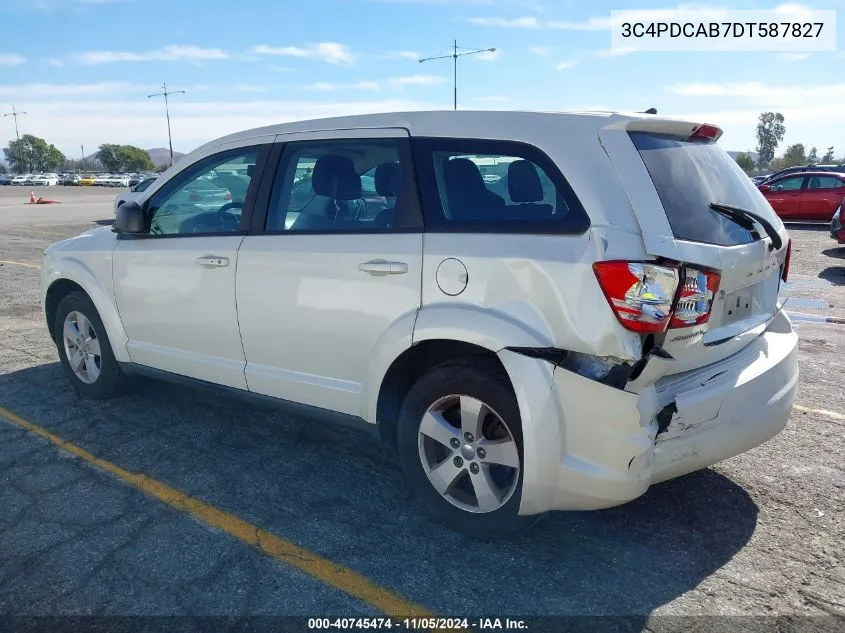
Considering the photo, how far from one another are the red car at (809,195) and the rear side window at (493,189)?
17.3 metres

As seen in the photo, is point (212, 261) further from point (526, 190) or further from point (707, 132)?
point (707, 132)

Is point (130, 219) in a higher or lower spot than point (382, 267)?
higher

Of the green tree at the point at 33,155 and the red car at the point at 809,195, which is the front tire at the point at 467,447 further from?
the green tree at the point at 33,155

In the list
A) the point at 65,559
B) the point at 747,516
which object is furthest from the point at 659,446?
the point at 65,559

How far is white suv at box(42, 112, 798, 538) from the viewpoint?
2.72 m

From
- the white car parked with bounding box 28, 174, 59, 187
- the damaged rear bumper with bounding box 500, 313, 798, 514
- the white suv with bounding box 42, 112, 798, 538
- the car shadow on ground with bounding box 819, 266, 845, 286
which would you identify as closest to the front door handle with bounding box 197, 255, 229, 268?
the white suv with bounding box 42, 112, 798, 538

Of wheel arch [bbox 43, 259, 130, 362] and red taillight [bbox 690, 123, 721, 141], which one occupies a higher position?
red taillight [bbox 690, 123, 721, 141]

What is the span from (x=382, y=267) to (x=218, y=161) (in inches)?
58.2

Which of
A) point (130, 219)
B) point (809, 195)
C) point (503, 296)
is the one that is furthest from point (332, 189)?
point (809, 195)

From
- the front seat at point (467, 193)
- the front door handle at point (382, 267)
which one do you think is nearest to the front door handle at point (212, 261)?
the front door handle at point (382, 267)

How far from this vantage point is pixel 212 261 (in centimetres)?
391

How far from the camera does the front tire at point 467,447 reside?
2.96m

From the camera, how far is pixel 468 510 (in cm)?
313

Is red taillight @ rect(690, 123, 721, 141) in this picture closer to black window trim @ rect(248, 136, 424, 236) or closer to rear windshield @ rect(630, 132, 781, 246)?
rear windshield @ rect(630, 132, 781, 246)
